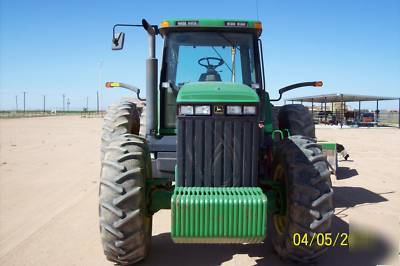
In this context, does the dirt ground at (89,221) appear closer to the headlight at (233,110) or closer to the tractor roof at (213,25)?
the headlight at (233,110)

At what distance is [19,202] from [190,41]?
3.93m

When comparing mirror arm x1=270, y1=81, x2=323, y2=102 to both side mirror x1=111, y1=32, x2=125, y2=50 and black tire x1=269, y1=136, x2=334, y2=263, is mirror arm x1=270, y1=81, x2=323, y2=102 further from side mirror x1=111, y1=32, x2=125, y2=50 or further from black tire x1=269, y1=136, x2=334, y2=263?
side mirror x1=111, y1=32, x2=125, y2=50

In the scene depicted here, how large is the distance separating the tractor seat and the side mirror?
1.18 meters

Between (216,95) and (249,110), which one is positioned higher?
(216,95)

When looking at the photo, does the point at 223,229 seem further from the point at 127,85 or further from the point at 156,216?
the point at 127,85

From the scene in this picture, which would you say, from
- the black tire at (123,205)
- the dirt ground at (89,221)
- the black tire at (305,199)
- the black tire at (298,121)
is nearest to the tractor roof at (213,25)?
the black tire at (298,121)

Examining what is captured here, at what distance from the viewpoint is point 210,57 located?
5.48 metres

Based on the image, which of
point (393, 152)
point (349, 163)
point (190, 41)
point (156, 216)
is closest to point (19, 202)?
point (156, 216)

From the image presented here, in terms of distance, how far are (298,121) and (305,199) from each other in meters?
2.59

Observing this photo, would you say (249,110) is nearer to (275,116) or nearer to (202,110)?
(202,110)

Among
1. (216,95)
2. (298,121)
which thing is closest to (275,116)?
(298,121)

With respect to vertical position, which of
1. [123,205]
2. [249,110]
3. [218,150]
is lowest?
[123,205]

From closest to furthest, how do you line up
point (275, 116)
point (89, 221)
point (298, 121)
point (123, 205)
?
1. point (123, 205)
2. point (89, 221)
3. point (298, 121)
4. point (275, 116)

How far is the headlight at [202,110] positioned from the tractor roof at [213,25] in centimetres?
173
